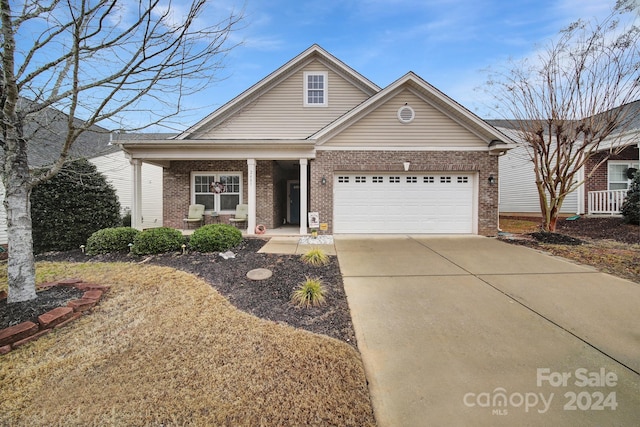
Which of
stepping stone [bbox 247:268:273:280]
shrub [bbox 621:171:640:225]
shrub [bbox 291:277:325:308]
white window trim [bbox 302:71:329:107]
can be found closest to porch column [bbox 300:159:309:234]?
white window trim [bbox 302:71:329:107]

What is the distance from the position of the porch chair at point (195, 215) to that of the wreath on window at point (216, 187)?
79cm

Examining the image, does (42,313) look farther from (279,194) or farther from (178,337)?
(279,194)

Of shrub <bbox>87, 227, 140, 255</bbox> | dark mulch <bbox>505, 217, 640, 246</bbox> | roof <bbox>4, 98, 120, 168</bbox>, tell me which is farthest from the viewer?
dark mulch <bbox>505, 217, 640, 246</bbox>

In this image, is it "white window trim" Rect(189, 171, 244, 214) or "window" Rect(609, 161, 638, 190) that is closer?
"white window trim" Rect(189, 171, 244, 214)

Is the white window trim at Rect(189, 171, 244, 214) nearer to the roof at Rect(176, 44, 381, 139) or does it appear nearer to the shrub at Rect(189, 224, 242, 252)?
the roof at Rect(176, 44, 381, 139)

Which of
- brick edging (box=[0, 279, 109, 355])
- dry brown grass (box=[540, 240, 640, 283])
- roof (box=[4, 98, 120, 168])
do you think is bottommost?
brick edging (box=[0, 279, 109, 355])

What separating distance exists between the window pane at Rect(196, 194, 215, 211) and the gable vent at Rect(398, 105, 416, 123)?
306 inches

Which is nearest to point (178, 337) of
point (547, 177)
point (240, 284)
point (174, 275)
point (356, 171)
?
point (240, 284)

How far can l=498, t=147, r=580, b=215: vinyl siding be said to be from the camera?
1430 cm

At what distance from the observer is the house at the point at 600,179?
1138 centimetres

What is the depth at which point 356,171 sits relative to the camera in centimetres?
948

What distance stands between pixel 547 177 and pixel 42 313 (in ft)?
41.1

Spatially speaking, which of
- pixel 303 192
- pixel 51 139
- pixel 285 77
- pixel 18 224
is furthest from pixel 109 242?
pixel 285 77

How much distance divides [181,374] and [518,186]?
58.1 feet
